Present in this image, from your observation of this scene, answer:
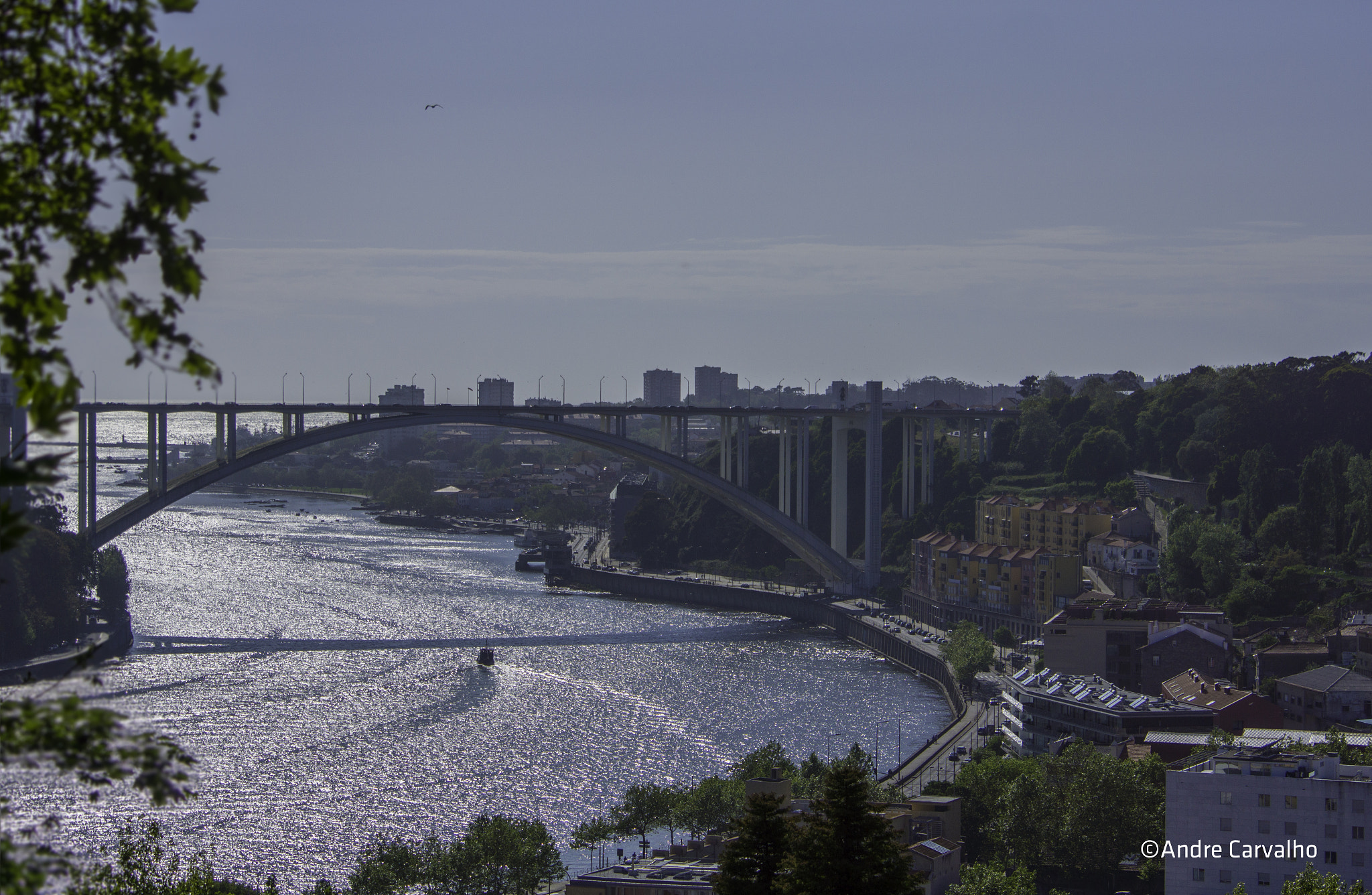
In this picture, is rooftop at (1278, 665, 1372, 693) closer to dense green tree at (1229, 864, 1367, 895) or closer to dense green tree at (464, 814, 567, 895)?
dense green tree at (1229, 864, 1367, 895)

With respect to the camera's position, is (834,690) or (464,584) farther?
(464,584)

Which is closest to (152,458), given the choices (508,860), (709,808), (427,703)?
(427,703)

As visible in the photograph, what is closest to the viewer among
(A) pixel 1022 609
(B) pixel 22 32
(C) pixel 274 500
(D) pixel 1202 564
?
(B) pixel 22 32

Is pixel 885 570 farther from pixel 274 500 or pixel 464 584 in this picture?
pixel 274 500

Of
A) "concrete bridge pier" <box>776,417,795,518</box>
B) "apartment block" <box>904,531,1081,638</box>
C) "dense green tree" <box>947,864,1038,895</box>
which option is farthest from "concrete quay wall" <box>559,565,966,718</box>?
"dense green tree" <box>947,864,1038,895</box>

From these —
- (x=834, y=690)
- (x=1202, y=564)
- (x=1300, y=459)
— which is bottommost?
(x=834, y=690)

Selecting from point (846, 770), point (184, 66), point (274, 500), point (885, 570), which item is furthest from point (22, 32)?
point (274, 500)

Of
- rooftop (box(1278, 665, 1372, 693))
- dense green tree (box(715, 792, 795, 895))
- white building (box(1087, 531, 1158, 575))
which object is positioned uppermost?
dense green tree (box(715, 792, 795, 895))
